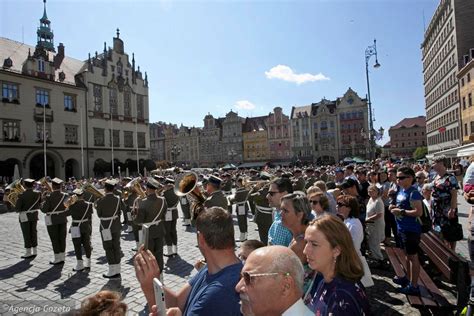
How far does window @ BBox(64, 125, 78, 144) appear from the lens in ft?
128

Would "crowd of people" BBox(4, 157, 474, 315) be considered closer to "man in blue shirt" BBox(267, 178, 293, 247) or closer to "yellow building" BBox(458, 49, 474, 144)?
"man in blue shirt" BBox(267, 178, 293, 247)

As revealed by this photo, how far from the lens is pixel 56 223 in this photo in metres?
8.36

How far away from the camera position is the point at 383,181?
1012 cm

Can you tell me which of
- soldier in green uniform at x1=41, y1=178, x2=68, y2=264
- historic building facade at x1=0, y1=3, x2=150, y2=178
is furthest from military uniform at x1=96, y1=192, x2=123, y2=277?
historic building facade at x1=0, y1=3, x2=150, y2=178

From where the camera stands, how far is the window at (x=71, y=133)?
38969mm

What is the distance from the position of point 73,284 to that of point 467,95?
49503 millimetres

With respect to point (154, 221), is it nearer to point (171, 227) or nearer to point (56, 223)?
point (171, 227)

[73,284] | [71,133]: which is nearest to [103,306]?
[73,284]

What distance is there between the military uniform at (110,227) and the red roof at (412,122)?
103 metres

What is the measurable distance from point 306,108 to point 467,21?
3457 cm

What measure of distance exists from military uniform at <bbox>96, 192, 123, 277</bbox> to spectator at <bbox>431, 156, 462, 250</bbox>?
23.2ft

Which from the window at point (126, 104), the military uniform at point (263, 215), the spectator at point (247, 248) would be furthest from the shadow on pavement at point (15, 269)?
the window at point (126, 104)

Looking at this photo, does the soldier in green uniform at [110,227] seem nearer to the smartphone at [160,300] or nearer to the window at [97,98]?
the smartphone at [160,300]

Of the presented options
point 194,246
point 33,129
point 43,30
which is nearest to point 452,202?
point 194,246
